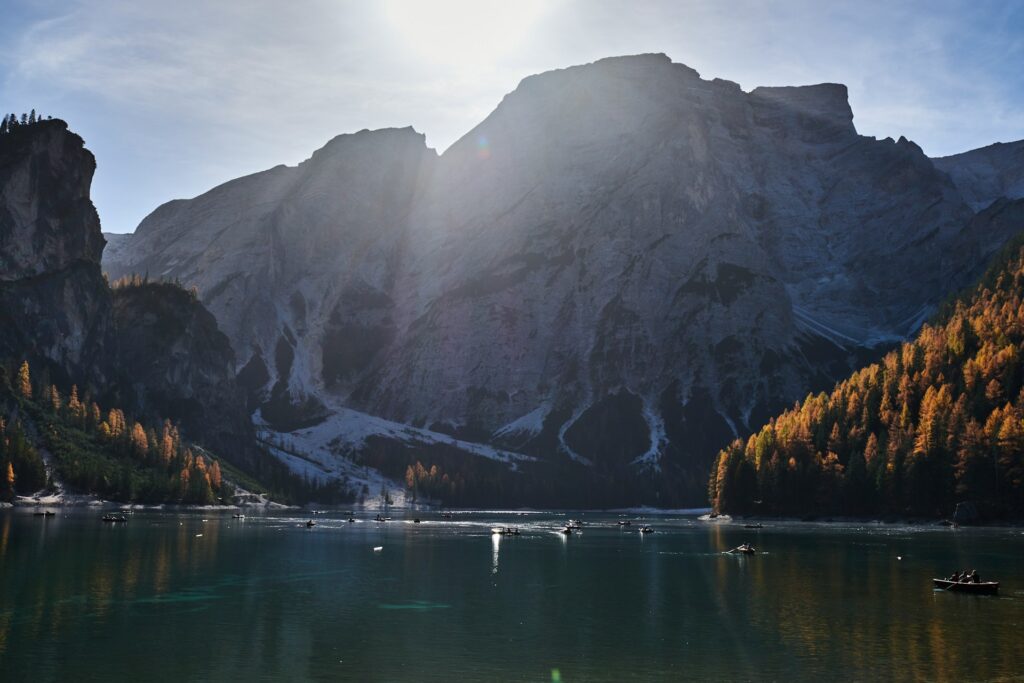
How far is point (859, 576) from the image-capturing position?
9094 cm

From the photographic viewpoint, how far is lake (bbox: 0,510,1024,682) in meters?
50.6

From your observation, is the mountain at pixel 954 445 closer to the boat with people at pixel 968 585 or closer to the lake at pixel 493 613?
the lake at pixel 493 613

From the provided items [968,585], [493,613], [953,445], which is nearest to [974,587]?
[968,585]

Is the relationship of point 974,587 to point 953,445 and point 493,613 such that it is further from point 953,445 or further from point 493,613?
point 953,445

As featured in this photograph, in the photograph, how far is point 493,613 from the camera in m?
69.3

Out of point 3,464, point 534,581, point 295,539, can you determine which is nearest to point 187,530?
point 295,539

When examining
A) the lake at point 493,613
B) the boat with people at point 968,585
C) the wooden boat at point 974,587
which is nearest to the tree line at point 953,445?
the lake at point 493,613

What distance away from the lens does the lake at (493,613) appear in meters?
50.6

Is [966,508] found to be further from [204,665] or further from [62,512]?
[62,512]

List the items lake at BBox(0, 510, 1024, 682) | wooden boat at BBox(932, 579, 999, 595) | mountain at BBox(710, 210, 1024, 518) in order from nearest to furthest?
lake at BBox(0, 510, 1024, 682)
wooden boat at BBox(932, 579, 999, 595)
mountain at BBox(710, 210, 1024, 518)

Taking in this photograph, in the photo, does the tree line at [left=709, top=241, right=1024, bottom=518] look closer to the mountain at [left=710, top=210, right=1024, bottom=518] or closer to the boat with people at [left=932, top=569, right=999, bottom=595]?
the mountain at [left=710, top=210, right=1024, bottom=518]

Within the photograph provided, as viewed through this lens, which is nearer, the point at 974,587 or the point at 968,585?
the point at 974,587

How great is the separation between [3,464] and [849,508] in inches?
7040

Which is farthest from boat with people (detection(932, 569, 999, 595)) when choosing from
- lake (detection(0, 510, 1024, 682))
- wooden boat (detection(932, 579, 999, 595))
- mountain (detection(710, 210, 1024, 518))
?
mountain (detection(710, 210, 1024, 518))
